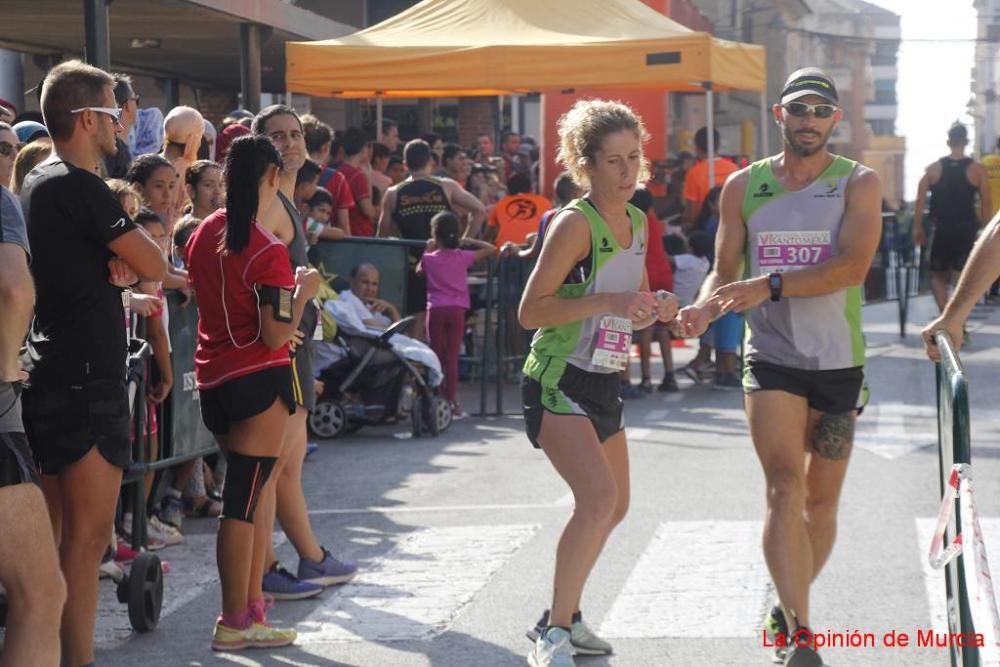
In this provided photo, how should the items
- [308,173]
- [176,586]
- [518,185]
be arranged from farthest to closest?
[518,185], [308,173], [176,586]

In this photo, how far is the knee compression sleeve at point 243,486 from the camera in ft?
21.0

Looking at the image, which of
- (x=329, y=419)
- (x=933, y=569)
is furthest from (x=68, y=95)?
(x=329, y=419)

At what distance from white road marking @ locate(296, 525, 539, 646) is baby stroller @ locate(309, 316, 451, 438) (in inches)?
137

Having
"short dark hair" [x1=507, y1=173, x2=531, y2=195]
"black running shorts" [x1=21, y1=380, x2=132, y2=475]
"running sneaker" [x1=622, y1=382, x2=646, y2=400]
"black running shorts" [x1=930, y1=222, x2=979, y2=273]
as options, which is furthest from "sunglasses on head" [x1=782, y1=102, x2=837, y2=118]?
"black running shorts" [x1=930, y1=222, x2=979, y2=273]

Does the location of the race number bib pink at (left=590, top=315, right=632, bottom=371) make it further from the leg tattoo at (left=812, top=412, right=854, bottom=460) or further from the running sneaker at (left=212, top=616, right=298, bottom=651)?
the running sneaker at (left=212, top=616, right=298, bottom=651)

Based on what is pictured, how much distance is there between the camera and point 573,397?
6.02 meters

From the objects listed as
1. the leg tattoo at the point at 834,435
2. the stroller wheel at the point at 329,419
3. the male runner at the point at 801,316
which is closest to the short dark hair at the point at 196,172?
the male runner at the point at 801,316

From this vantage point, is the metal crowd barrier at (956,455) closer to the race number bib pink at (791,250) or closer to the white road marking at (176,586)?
the race number bib pink at (791,250)

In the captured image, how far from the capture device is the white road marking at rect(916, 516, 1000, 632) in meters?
6.63

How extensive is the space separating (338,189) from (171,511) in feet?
18.2

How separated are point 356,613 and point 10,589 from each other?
2599 mm

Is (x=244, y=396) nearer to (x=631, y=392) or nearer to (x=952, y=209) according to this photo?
(x=631, y=392)

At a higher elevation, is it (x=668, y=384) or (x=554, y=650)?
(x=554, y=650)

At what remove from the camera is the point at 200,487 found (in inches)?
365
